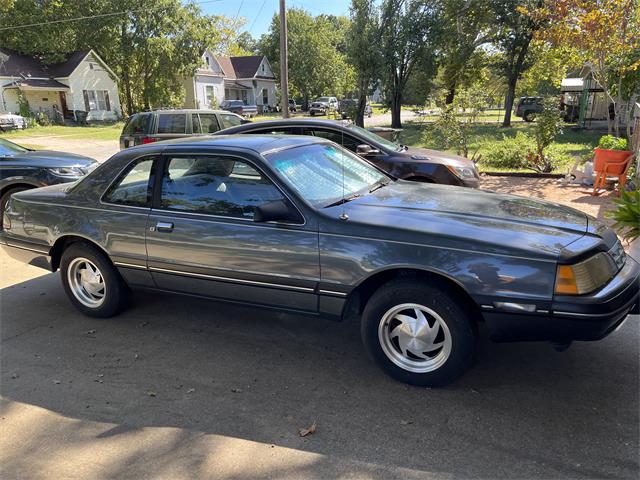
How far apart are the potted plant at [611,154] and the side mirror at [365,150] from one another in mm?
4852

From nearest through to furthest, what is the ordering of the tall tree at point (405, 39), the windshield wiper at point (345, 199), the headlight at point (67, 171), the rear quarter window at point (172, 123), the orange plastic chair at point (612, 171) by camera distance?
1. the windshield wiper at point (345, 199)
2. the headlight at point (67, 171)
3. the orange plastic chair at point (612, 171)
4. the rear quarter window at point (172, 123)
5. the tall tree at point (405, 39)

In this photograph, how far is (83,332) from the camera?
431 centimetres

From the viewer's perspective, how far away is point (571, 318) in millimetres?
2842

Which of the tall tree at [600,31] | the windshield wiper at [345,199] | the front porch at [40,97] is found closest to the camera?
the windshield wiper at [345,199]

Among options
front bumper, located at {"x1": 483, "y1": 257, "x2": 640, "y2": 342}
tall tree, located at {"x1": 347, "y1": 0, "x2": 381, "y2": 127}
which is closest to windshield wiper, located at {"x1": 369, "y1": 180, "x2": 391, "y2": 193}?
front bumper, located at {"x1": 483, "y1": 257, "x2": 640, "y2": 342}

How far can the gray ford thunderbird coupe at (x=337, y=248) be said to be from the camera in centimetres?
295

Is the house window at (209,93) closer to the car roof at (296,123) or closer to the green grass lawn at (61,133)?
the green grass lawn at (61,133)

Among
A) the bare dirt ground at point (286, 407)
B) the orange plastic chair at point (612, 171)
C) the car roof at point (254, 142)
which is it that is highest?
the car roof at point (254, 142)

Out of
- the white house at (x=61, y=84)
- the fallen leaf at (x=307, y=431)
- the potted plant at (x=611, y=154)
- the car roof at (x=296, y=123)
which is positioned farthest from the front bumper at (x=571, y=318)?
the white house at (x=61, y=84)

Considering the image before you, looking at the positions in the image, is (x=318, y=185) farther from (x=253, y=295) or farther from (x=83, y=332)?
(x=83, y=332)

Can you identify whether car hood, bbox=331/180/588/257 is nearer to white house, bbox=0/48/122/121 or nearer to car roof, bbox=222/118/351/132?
car roof, bbox=222/118/351/132

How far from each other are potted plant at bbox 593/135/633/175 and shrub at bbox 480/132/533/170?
288cm

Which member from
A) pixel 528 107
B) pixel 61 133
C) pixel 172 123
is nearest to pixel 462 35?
pixel 528 107

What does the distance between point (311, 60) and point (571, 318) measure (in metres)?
54.8
